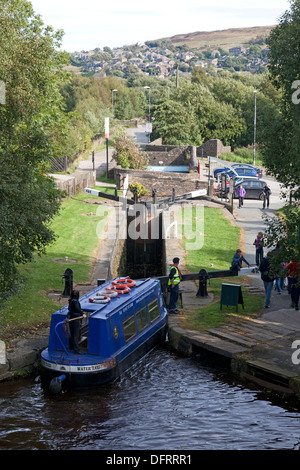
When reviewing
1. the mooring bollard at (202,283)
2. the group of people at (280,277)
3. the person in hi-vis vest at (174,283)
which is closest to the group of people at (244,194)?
the group of people at (280,277)

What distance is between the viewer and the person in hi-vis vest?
62.8ft

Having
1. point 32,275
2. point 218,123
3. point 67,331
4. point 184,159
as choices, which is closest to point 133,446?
point 67,331

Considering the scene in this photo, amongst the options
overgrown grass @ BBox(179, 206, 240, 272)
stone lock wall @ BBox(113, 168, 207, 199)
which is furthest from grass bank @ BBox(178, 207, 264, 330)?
stone lock wall @ BBox(113, 168, 207, 199)

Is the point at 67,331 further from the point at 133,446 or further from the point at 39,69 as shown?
the point at 39,69

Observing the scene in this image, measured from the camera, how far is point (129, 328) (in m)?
16.1

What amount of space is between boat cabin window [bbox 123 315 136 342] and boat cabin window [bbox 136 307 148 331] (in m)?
0.35

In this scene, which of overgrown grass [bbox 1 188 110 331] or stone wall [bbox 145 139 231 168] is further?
stone wall [bbox 145 139 231 168]

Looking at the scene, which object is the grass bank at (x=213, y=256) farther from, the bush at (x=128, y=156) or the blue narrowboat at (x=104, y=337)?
the bush at (x=128, y=156)

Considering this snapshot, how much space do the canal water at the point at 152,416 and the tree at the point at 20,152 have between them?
2.99 m

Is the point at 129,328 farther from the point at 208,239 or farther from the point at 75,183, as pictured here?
the point at 75,183

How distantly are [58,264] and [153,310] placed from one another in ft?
25.9
